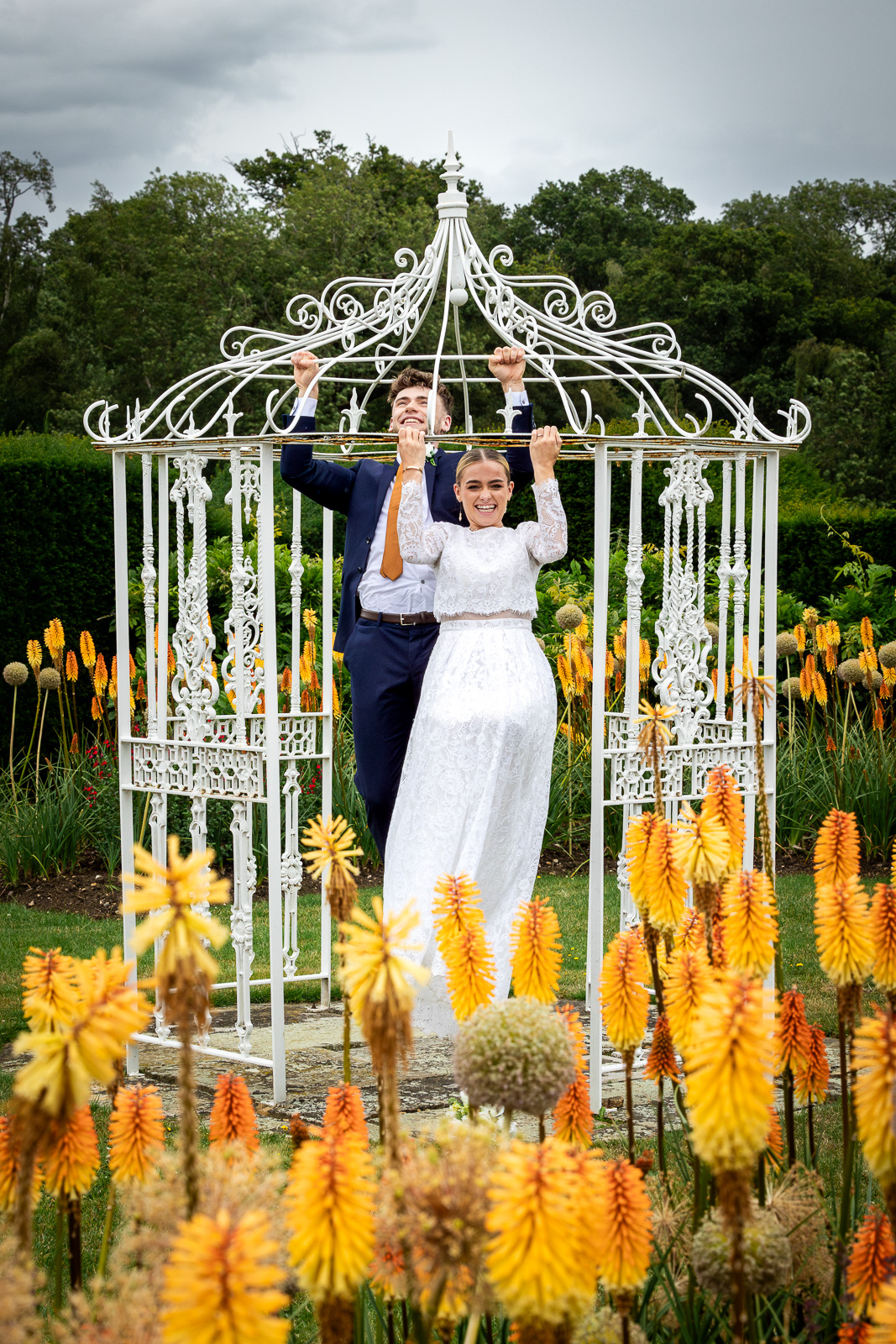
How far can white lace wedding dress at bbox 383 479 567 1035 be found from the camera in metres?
4.00

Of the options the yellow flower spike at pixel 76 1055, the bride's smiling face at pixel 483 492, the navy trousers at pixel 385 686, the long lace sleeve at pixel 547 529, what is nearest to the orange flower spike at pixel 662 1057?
the yellow flower spike at pixel 76 1055

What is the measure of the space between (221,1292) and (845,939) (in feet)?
2.87

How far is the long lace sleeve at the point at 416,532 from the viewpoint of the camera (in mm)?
3881

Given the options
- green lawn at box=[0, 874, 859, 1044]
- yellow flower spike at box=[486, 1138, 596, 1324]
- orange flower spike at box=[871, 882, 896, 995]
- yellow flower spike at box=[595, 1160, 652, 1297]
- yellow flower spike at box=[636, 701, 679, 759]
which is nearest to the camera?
yellow flower spike at box=[486, 1138, 596, 1324]

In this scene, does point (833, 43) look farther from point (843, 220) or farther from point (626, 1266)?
point (843, 220)

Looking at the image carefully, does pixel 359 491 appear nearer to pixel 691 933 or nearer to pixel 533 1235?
pixel 691 933

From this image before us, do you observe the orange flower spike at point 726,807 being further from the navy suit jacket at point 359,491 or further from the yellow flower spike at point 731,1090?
the navy suit jacket at point 359,491

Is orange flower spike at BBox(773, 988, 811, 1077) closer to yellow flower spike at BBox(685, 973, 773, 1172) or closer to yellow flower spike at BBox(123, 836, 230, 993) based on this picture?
yellow flower spike at BBox(685, 973, 773, 1172)

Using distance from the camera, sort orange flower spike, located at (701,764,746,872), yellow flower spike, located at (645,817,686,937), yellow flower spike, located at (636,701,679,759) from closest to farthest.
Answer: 1. yellow flower spike, located at (645,817,686,937)
2. orange flower spike, located at (701,764,746,872)
3. yellow flower spike, located at (636,701,679,759)

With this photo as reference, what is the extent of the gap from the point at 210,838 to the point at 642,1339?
6.64 metres

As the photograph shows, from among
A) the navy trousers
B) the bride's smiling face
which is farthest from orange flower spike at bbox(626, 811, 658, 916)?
the navy trousers

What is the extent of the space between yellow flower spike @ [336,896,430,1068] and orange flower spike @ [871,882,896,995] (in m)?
0.66

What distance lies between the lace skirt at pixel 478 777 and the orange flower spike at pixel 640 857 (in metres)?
2.24

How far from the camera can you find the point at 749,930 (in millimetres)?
1478
